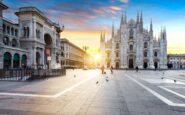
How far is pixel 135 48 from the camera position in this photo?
78062 millimetres

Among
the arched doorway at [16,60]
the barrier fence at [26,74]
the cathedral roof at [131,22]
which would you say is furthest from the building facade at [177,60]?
the barrier fence at [26,74]

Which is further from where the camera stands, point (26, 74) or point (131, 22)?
point (131, 22)

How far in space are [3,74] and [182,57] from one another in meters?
123

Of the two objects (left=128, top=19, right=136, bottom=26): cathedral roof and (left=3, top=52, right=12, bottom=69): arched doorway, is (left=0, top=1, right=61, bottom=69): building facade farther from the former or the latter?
(left=128, top=19, right=136, bottom=26): cathedral roof

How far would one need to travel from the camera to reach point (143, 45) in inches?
3071

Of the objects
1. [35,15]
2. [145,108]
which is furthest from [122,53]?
[145,108]

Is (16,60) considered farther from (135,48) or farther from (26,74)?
(135,48)

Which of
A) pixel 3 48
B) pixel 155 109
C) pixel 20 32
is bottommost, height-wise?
pixel 155 109

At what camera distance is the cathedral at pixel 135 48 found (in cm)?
7694

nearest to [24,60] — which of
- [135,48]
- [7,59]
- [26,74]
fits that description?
[7,59]

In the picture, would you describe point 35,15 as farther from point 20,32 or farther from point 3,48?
point 3,48

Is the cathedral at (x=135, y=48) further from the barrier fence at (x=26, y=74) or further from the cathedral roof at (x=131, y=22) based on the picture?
the barrier fence at (x=26, y=74)

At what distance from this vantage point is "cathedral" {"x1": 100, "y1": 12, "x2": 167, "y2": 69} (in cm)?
7694

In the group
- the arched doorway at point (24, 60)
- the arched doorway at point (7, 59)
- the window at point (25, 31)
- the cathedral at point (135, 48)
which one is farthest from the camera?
the cathedral at point (135, 48)
